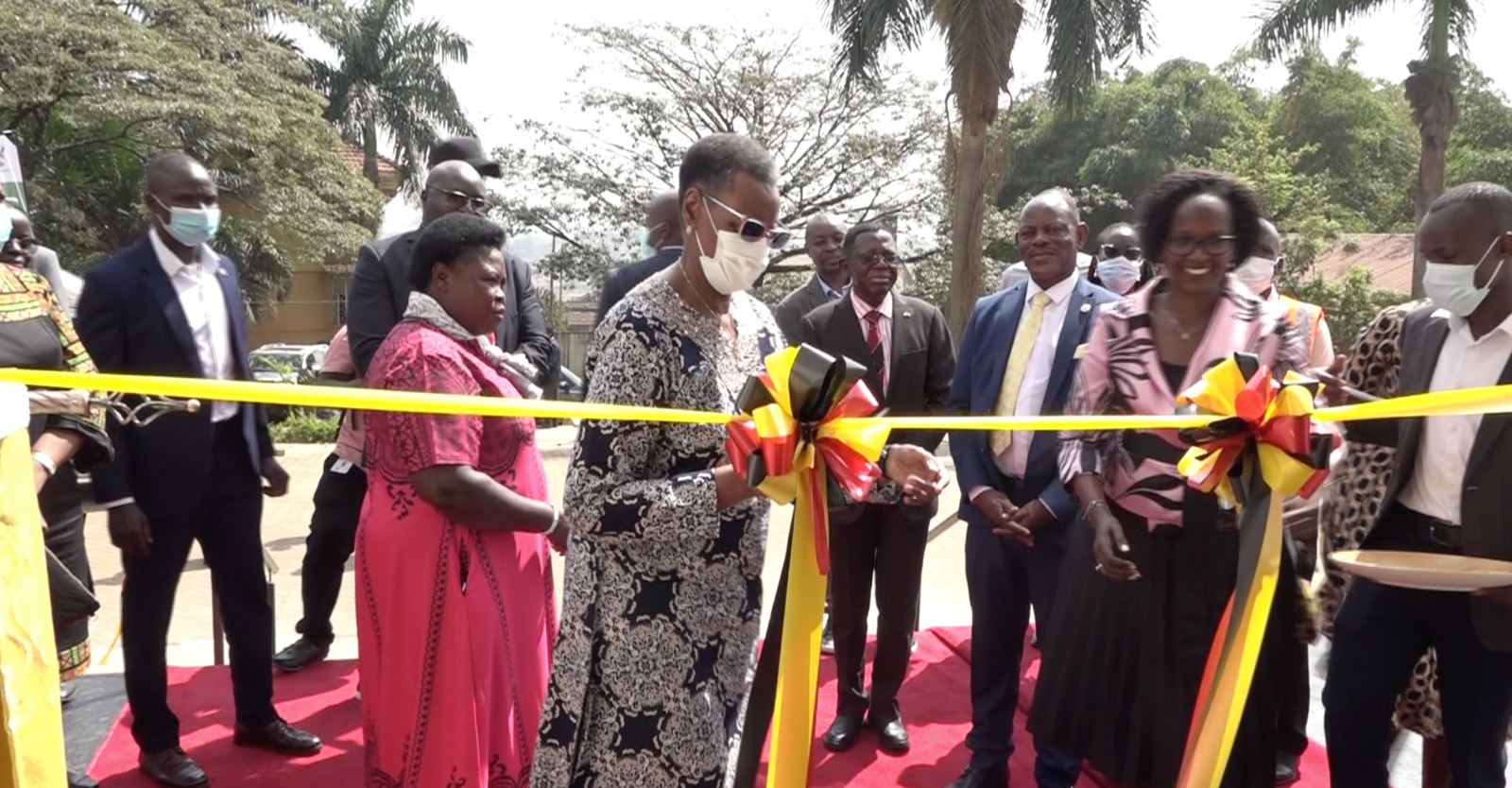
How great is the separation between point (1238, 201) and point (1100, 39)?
13.8 metres

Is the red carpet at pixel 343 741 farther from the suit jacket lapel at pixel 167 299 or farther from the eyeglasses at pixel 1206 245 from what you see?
the eyeglasses at pixel 1206 245

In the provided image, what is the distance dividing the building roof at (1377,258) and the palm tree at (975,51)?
1551 centimetres

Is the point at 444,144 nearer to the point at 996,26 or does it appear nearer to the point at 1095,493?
the point at 1095,493

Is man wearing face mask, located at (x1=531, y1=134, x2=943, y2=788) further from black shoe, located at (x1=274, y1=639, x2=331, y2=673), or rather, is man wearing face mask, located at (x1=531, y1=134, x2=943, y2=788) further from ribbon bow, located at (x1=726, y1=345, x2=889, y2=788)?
black shoe, located at (x1=274, y1=639, x2=331, y2=673)

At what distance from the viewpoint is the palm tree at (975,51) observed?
1453 cm

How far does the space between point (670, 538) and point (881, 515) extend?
2.43 metres

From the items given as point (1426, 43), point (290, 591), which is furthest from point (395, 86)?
point (290, 591)

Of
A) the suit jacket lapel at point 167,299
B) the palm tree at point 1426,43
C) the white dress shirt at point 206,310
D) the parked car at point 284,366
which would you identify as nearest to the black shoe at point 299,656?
the white dress shirt at point 206,310

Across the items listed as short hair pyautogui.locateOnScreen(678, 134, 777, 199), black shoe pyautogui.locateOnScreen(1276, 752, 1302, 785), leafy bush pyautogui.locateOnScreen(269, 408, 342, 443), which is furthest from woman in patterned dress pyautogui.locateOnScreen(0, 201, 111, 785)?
leafy bush pyautogui.locateOnScreen(269, 408, 342, 443)

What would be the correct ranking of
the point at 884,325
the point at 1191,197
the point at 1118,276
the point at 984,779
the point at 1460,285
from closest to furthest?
the point at 1460,285 → the point at 1191,197 → the point at 984,779 → the point at 884,325 → the point at 1118,276

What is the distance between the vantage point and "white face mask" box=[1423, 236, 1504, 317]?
9.10 ft

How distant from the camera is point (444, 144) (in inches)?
198

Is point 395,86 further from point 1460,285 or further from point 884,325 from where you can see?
point 1460,285

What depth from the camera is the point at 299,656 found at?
5.09m
